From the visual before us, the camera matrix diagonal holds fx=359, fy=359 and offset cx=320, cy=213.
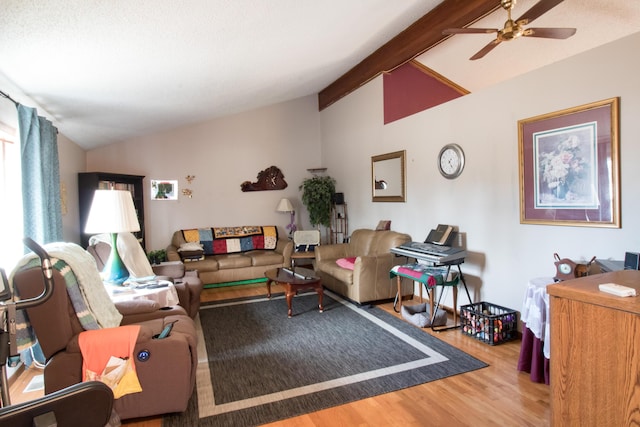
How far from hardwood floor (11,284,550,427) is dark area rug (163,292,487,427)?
3.5 inches

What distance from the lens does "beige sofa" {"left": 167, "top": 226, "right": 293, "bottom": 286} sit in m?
5.52

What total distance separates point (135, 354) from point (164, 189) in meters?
4.52

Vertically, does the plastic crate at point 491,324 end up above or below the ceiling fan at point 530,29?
below

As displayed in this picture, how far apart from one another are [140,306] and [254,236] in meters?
3.87

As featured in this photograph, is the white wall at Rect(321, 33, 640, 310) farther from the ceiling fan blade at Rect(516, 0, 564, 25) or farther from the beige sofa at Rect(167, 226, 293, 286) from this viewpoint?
the beige sofa at Rect(167, 226, 293, 286)

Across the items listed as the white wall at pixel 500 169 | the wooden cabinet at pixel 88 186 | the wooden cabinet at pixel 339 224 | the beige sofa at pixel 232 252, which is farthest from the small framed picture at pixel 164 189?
the white wall at pixel 500 169

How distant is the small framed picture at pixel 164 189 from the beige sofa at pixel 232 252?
25.0 inches

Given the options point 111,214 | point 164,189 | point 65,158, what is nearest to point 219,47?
point 111,214

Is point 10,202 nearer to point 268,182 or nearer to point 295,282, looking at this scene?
point 295,282

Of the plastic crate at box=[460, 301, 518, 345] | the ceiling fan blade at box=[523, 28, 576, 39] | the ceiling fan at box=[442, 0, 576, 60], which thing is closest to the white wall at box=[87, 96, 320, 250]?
the plastic crate at box=[460, 301, 518, 345]

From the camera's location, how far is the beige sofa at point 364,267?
4301 millimetres

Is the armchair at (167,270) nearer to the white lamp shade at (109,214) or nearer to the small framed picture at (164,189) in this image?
the white lamp shade at (109,214)

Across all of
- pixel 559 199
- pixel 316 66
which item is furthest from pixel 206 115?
pixel 559 199

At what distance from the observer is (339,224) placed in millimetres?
6695
